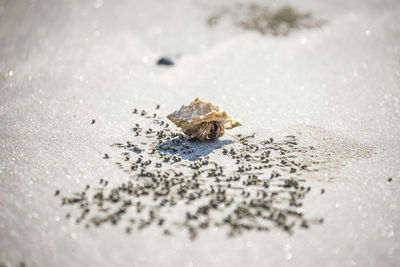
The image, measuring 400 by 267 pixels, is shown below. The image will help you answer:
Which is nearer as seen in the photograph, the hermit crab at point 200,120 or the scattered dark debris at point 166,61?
the hermit crab at point 200,120

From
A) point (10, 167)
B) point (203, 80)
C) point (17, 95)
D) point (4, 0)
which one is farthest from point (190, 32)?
point (10, 167)

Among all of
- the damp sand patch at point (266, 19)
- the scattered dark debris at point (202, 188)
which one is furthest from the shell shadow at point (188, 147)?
the damp sand patch at point (266, 19)

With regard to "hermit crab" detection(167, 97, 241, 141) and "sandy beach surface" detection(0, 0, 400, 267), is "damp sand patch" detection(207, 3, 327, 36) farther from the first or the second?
"hermit crab" detection(167, 97, 241, 141)

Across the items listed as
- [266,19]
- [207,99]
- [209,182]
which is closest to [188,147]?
[209,182]

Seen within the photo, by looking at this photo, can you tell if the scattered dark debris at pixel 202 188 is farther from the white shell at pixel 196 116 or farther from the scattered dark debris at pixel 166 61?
the scattered dark debris at pixel 166 61

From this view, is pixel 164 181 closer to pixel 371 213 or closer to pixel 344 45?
pixel 371 213
